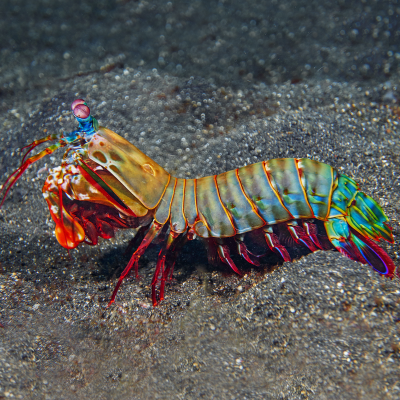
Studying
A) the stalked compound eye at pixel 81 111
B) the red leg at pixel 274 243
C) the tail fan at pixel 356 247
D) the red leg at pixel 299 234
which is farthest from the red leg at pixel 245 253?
the stalked compound eye at pixel 81 111

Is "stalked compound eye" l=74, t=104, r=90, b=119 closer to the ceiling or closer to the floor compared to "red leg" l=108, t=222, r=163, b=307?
closer to the ceiling

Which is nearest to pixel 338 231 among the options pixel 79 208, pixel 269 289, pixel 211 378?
pixel 269 289

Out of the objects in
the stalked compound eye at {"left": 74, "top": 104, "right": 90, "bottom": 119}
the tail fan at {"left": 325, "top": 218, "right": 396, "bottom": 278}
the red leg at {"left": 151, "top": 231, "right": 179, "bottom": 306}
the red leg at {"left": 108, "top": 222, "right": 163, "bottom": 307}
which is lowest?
the tail fan at {"left": 325, "top": 218, "right": 396, "bottom": 278}

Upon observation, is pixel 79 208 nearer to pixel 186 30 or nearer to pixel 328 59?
pixel 186 30

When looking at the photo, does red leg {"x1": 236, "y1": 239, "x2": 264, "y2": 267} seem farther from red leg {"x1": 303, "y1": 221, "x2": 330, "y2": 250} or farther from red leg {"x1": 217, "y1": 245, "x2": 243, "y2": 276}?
red leg {"x1": 303, "y1": 221, "x2": 330, "y2": 250}

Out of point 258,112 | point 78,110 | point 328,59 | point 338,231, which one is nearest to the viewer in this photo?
point 78,110

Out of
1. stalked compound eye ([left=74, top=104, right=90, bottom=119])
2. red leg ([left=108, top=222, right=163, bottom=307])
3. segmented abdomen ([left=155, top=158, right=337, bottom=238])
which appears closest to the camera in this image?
stalked compound eye ([left=74, top=104, right=90, bottom=119])

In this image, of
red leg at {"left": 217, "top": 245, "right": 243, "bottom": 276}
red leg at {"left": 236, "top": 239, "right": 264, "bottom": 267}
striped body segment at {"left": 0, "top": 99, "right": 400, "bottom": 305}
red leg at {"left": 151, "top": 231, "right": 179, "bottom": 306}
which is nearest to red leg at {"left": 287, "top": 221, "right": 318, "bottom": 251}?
striped body segment at {"left": 0, "top": 99, "right": 400, "bottom": 305}

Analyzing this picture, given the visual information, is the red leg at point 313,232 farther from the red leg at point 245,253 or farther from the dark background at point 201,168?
the red leg at point 245,253
